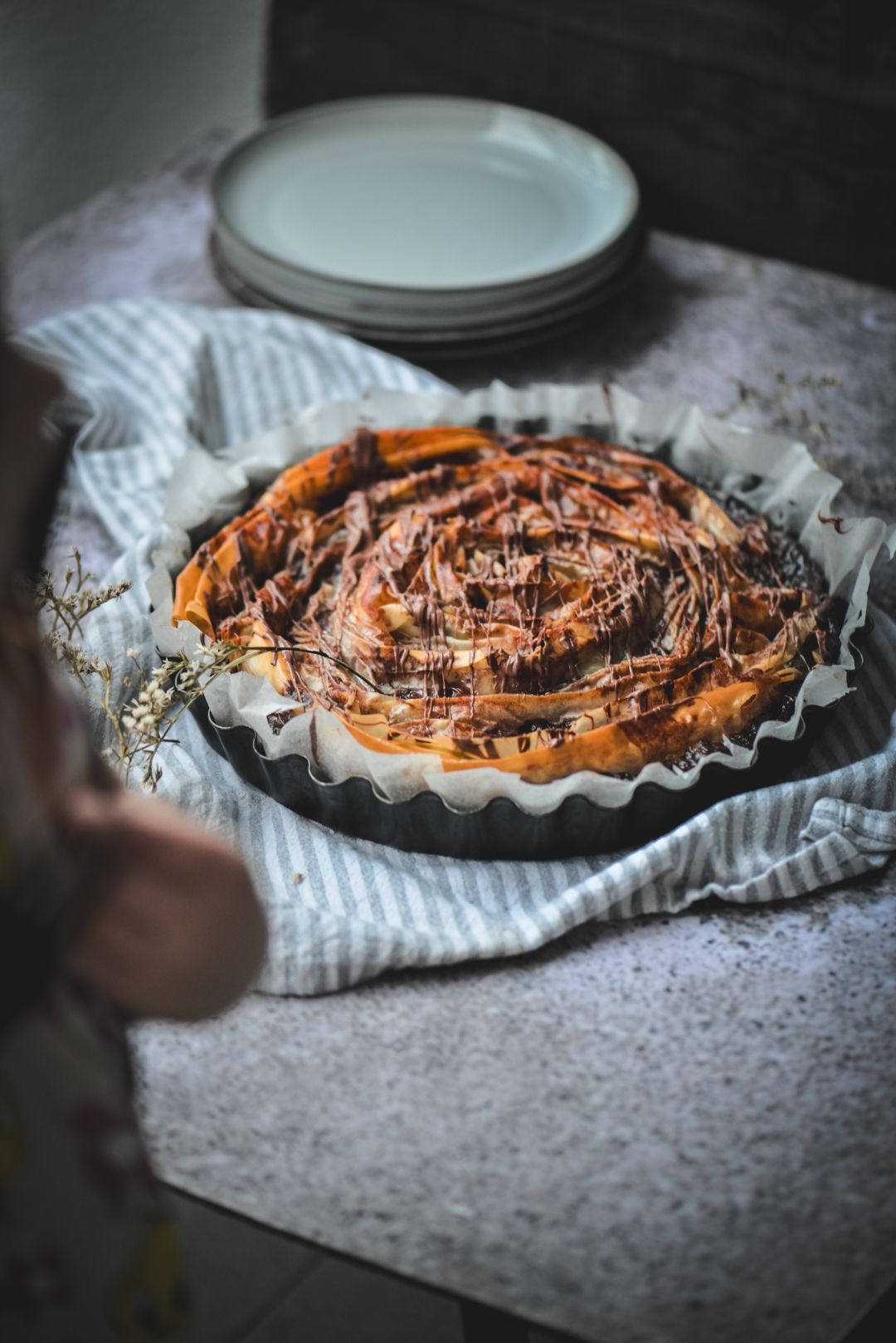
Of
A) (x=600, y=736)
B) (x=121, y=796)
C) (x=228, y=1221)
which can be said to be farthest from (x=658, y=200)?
(x=121, y=796)

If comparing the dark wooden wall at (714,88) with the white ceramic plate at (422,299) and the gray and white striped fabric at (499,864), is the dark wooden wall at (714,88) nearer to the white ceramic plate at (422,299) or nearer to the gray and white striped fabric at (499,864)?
Result: the white ceramic plate at (422,299)

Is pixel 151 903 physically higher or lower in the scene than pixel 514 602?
higher

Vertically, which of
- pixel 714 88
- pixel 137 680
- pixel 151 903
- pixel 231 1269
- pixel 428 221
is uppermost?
pixel 151 903

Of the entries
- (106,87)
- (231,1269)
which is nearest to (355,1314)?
(231,1269)

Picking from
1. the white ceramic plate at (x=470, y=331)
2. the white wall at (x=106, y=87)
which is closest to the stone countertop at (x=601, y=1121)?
the white ceramic plate at (x=470, y=331)

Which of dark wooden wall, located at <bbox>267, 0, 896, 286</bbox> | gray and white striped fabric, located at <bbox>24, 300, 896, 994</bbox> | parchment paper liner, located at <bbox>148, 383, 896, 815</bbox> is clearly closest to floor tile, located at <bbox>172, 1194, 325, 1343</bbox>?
gray and white striped fabric, located at <bbox>24, 300, 896, 994</bbox>

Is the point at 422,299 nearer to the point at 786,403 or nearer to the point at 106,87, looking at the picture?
the point at 786,403

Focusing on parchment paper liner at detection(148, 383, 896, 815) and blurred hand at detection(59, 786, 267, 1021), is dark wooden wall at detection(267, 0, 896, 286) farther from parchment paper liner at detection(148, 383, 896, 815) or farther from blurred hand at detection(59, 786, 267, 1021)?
blurred hand at detection(59, 786, 267, 1021)
